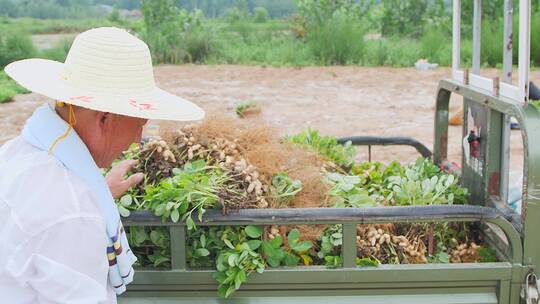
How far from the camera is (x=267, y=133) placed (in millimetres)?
3412

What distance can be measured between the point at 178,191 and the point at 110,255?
0.85 m

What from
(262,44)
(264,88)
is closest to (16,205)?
(264,88)

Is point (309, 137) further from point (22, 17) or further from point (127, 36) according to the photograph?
point (22, 17)

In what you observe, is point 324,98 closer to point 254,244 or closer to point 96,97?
point 254,244

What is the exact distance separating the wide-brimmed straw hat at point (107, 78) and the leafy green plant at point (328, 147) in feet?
6.06

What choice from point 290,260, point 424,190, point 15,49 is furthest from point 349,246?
point 15,49

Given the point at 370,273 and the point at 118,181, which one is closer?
the point at 118,181

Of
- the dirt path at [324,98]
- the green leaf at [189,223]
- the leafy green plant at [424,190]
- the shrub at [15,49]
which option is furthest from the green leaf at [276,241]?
the shrub at [15,49]

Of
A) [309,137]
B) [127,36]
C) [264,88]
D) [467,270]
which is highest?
[127,36]

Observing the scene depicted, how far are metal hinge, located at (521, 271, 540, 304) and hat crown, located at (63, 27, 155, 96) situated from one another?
1610 millimetres

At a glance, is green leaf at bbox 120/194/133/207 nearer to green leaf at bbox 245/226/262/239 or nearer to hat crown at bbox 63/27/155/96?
green leaf at bbox 245/226/262/239

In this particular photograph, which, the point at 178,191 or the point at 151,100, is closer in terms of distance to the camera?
the point at 151,100

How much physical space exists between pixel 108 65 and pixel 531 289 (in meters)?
1.75

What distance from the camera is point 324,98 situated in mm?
13430
